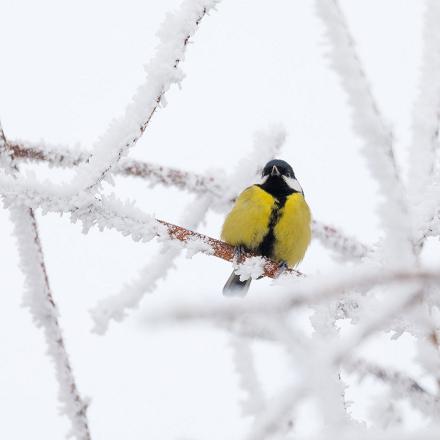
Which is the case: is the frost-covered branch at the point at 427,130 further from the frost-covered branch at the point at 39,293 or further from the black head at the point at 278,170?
the black head at the point at 278,170

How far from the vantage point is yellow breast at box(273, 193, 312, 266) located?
4.13 metres

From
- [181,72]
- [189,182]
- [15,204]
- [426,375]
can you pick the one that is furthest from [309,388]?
[189,182]

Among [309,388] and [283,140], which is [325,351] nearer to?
[309,388]

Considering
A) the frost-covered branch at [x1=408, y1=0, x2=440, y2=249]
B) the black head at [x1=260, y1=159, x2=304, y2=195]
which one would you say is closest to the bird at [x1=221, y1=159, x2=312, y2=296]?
the black head at [x1=260, y1=159, x2=304, y2=195]

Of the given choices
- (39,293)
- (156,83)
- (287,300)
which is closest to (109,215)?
(39,293)

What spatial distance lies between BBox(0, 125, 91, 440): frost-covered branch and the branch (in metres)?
0.62

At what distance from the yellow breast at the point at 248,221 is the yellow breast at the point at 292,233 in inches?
3.4

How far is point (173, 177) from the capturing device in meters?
3.05

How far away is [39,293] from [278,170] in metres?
2.92

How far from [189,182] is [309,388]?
263 centimetres

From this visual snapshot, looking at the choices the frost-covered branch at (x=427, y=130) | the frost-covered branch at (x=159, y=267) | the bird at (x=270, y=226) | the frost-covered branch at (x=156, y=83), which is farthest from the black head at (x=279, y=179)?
the frost-covered branch at (x=427, y=130)

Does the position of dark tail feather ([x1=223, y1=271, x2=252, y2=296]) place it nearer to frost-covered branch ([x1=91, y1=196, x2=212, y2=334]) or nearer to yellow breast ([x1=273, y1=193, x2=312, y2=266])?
yellow breast ([x1=273, y1=193, x2=312, y2=266])

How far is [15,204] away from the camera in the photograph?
186 centimetres

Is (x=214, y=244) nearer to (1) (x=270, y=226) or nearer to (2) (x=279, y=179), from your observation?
(1) (x=270, y=226)
